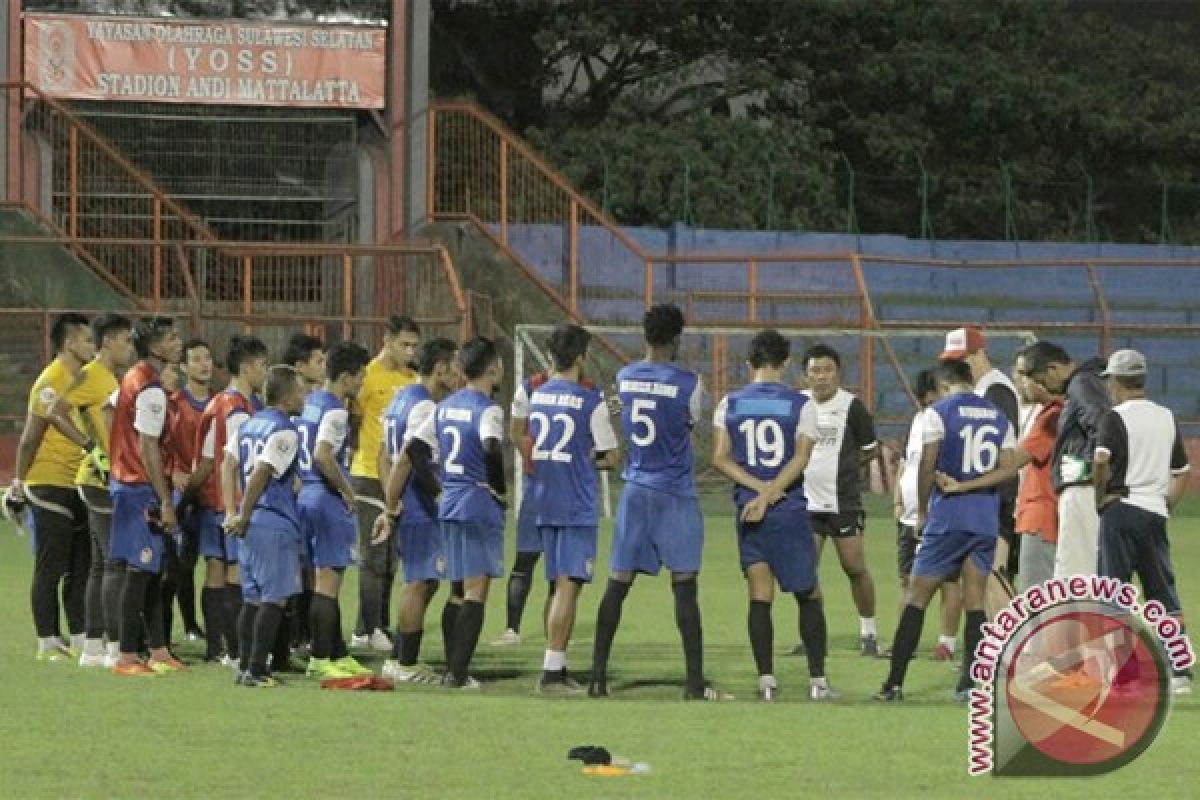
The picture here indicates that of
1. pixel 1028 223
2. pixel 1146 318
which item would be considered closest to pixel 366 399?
pixel 1146 318

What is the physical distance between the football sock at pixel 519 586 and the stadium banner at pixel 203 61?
18287mm

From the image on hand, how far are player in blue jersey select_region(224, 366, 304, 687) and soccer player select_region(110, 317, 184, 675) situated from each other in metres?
0.72

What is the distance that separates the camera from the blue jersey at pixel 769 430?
15.0 meters

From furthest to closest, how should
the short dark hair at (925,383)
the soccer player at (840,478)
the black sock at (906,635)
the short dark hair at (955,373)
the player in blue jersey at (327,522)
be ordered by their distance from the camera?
the short dark hair at (925,383)
the soccer player at (840,478)
the player in blue jersey at (327,522)
the short dark hair at (955,373)
the black sock at (906,635)

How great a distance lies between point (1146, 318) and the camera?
134ft

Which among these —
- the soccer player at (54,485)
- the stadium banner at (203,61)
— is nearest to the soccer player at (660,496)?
the soccer player at (54,485)

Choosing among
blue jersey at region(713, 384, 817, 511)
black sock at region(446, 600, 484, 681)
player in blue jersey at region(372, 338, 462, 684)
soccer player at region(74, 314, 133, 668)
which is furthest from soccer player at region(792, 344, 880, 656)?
soccer player at region(74, 314, 133, 668)

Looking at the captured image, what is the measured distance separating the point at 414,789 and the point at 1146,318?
31.3 m

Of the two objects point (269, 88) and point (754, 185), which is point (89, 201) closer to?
point (269, 88)

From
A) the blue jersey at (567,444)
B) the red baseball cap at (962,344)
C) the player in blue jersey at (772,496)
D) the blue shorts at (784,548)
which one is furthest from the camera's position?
the blue jersey at (567,444)

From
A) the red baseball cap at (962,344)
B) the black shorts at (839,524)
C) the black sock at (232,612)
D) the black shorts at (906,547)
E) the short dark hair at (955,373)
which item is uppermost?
the red baseball cap at (962,344)

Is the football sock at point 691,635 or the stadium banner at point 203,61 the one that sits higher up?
the stadium banner at point 203,61

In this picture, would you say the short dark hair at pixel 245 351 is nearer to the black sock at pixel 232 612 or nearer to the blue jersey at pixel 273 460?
the blue jersey at pixel 273 460

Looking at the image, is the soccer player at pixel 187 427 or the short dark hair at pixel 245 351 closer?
the short dark hair at pixel 245 351
